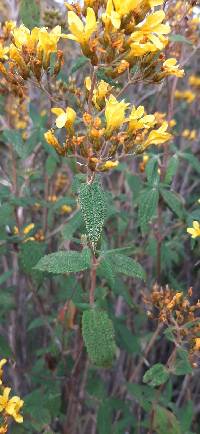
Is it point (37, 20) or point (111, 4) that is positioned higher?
point (37, 20)

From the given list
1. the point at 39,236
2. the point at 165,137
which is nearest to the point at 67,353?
the point at 39,236

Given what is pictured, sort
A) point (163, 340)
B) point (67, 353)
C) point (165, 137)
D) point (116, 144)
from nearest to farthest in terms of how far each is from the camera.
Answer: point (116, 144)
point (165, 137)
point (67, 353)
point (163, 340)

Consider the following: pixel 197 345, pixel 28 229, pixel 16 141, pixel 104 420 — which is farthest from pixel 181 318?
pixel 16 141

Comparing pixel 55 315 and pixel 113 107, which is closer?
pixel 113 107

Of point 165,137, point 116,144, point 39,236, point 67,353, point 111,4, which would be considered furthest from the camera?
point 39,236

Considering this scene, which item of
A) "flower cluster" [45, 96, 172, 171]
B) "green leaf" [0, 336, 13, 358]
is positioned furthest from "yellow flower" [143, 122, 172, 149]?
"green leaf" [0, 336, 13, 358]

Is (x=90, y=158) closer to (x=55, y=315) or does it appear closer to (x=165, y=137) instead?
(x=165, y=137)

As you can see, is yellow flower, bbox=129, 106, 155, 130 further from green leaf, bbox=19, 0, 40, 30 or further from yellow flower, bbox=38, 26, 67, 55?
green leaf, bbox=19, 0, 40, 30
